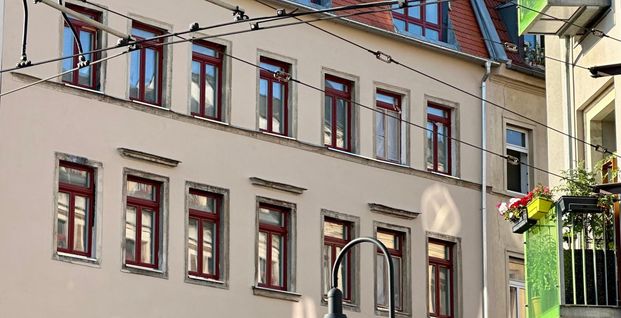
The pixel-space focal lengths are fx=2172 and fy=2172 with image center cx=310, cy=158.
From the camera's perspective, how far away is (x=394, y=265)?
4356 cm

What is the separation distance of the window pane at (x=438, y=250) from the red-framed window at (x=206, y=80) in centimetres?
620

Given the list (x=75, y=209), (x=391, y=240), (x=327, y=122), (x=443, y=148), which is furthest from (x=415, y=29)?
(x=75, y=209)

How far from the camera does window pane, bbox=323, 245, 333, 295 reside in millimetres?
42000

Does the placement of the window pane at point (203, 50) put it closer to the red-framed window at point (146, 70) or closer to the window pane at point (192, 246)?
the red-framed window at point (146, 70)

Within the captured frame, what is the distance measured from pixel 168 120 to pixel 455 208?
7.88m

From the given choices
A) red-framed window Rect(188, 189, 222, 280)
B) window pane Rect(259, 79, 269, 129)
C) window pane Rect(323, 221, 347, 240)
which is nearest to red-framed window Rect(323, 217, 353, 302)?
window pane Rect(323, 221, 347, 240)

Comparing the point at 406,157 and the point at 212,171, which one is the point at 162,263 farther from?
the point at 406,157

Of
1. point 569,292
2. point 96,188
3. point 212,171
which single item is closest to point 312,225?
point 212,171

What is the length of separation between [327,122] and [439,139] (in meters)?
3.35

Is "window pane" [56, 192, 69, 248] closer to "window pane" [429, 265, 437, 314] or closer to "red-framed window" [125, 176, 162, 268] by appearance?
"red-framed window" [125, 176, 162, 268]

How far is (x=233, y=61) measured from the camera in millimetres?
40688

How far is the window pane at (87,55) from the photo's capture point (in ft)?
124

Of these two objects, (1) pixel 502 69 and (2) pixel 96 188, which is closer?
(2) pixel 96 188

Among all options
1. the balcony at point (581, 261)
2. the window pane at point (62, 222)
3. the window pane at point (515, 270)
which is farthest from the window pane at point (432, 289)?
the balcony at point (581, 261)
